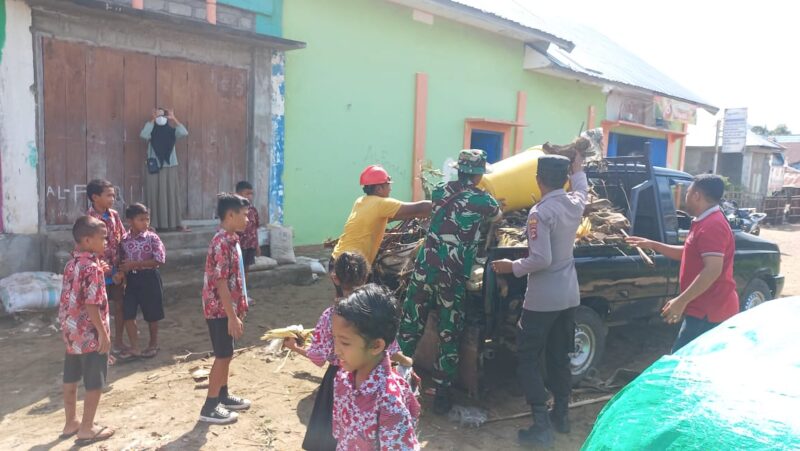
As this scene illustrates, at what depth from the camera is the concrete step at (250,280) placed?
21.0 feet

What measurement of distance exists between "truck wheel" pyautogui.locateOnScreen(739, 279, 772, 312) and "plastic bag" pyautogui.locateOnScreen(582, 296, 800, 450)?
14.7 ft

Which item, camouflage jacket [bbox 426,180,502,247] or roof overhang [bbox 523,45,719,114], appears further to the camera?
roof overhang [bbox 523,45,719,114]

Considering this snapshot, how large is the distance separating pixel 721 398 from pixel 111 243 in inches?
184

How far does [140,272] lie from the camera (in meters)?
4.83

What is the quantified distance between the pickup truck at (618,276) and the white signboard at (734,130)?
19.3m

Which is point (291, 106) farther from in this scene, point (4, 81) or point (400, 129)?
point (4, 81)

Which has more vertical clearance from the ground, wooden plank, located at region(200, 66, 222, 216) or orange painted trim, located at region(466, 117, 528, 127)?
orange painted trim, located at region(466, 117, 528, 127)

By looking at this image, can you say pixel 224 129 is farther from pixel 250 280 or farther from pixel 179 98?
pixel 250 280

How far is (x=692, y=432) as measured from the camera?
4.23 feet

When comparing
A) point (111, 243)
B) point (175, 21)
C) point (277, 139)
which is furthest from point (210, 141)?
point (111, 243)

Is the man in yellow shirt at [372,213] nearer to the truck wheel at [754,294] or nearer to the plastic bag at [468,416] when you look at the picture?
the plastic bag at [468,416]

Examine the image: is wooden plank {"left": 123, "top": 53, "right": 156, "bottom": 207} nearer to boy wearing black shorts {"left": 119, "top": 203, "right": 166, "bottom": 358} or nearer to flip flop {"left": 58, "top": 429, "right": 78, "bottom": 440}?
boy wearing black shorts {"left": 119, "top": 203, "right": 166, "bottom": 358}

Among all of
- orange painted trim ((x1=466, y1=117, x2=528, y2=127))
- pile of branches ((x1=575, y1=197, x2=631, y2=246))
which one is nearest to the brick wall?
orange painted trim ((x1=466, y1=117, x2=528, y2=127))

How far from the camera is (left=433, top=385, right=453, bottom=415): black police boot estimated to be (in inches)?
156
